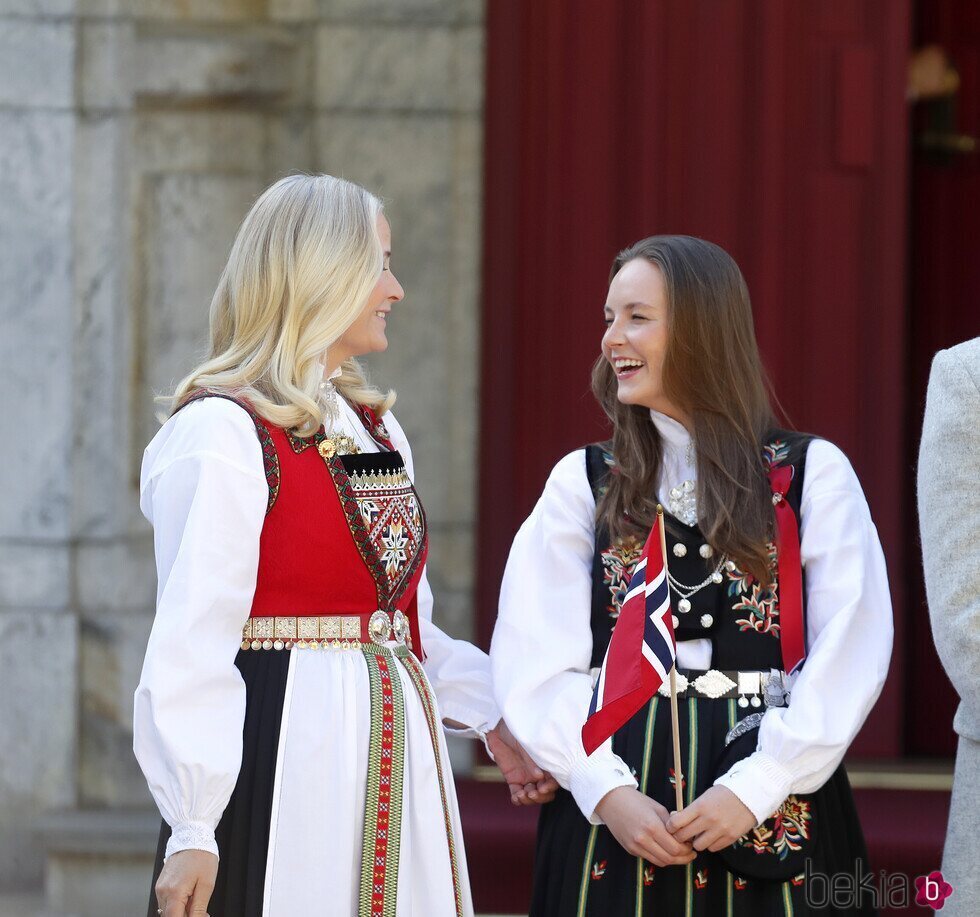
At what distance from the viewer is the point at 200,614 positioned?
8.74 ft

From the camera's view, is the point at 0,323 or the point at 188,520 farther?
the point at 0,323

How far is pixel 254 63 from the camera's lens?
4.82m

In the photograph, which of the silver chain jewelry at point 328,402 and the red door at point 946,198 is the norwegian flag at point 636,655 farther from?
the red door at point 946,198

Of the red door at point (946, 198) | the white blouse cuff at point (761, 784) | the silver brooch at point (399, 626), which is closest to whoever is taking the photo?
the white blouse cuff at point (761, 784)

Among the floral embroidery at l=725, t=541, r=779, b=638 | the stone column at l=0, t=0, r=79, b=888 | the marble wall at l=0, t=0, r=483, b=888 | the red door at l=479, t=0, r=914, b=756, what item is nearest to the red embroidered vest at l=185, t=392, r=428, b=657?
the floral embroidery at l=725, t=541, r=779, b=638

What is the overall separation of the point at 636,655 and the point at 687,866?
0.41 m

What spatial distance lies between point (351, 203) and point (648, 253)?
628 mm

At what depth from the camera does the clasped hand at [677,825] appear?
9.19 ft

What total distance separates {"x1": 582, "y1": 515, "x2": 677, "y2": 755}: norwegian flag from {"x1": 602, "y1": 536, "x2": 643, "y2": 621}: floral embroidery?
96 mm

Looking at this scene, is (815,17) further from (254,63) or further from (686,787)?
(686,787)

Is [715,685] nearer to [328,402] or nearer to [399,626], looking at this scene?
[399,626]

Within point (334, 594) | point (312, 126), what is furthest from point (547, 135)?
point (334, 594)

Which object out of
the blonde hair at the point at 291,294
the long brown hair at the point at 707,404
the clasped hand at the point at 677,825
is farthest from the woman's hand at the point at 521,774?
the blonde hair at the point at 291,294

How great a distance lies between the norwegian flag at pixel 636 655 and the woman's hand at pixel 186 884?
755 millimetres
